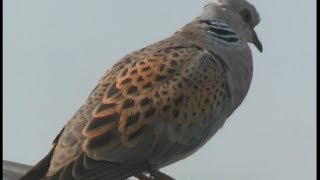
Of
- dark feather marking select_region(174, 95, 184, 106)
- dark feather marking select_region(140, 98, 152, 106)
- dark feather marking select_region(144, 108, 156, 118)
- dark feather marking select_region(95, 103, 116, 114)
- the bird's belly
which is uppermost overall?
dark feather marking select_region(95, 103, 116, 114)

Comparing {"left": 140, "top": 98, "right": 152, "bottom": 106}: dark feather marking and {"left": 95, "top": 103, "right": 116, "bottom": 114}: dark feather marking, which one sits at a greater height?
{"left": 95, "top": 103, "right": 116, "bottom": 114}: dark feather marking

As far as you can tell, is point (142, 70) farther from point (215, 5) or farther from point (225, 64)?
point (215, 5)

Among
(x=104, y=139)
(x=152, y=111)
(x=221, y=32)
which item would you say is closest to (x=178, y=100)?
(x=152, y=111)

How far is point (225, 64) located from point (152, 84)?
36.0 inches

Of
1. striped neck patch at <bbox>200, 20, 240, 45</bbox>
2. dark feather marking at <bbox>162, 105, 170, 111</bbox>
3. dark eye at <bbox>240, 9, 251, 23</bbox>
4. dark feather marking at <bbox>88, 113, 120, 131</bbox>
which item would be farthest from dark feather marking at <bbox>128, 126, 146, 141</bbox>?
dark eye at <bbox>240, 9, 251, 23</bbox>

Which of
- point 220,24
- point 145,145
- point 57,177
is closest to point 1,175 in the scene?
point 57,177

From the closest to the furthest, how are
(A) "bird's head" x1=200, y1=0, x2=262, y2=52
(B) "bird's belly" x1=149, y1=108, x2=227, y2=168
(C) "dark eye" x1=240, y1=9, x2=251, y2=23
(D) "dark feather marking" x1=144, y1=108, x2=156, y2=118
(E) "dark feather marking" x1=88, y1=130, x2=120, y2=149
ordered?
(E) "dark feather marking" x1=88, y1=130, x2=120, y2=149 < (D) "dark feather marking" x1=144, y1=108, x2=156, y2=118 < (B) "bird's belly" x1=149, y1=108, x2=227, y2=168 < (A) "bird's head" x1=200, y1=0, x2=262, y2=52 < (C) "dark eye" x1=240, y1=9, x2=251, y2=23

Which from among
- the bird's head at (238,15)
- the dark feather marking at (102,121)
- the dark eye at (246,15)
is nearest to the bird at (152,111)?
the dark feather marking at (102,121)

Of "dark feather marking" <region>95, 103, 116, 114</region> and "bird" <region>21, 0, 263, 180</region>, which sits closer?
"bird" <region>21, 0, 263, 180</region>

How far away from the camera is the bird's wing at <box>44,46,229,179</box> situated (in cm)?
798

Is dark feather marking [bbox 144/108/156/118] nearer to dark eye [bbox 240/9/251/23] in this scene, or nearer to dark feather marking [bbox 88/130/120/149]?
dark feather marking [bbox 88/130/120/149]

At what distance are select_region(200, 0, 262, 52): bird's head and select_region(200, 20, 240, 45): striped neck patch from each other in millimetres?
216

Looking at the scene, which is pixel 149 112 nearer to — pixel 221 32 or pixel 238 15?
pixel 221 32

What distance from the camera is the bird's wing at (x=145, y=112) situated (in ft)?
26.2
